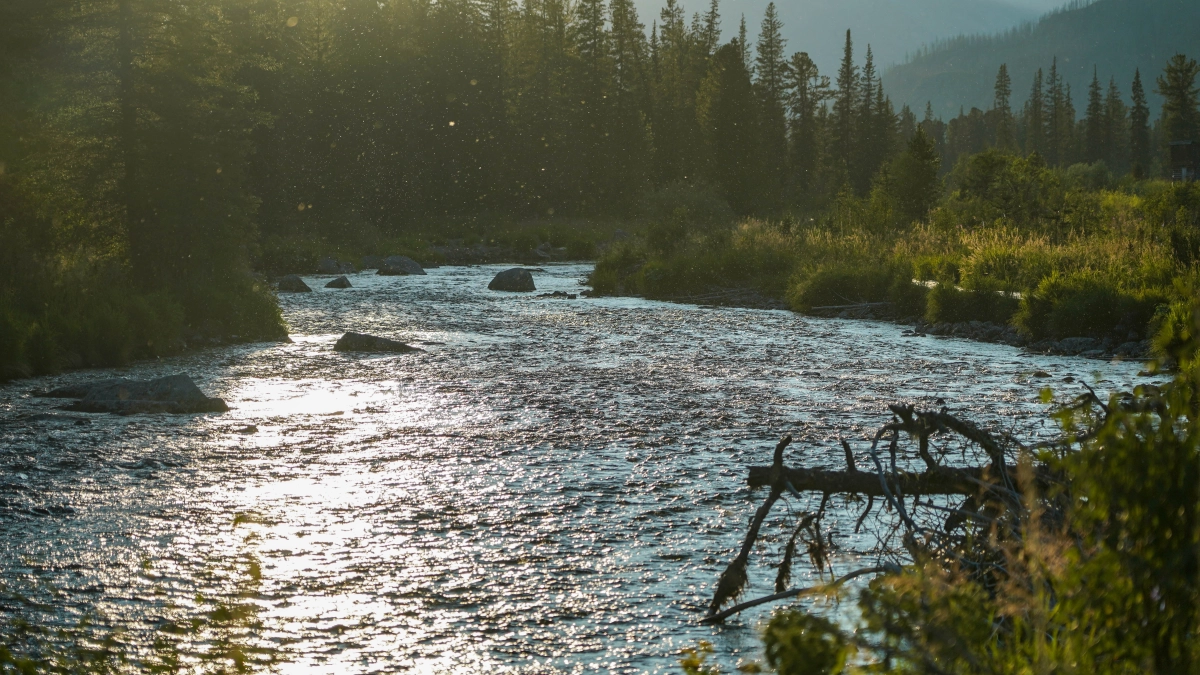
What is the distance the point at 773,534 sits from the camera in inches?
281

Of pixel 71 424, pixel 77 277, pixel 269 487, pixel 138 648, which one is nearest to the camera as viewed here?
pixel 138 648

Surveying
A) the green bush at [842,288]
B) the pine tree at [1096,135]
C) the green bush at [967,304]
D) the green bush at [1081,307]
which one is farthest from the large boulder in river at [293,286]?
the pine tree at [1096,135]

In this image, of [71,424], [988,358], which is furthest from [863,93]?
[71,424]

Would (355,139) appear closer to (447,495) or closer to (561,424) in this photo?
(561,424)

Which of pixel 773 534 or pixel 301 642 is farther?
pixel 773 534

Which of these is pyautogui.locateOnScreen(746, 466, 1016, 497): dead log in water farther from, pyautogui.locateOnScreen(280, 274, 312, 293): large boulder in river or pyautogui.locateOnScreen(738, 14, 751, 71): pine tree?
pyautogui.locateOnScreen(738, 14, 751, 71): pine tree

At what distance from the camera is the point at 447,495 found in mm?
8352

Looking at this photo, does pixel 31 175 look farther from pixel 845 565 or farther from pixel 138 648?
pixel 845 565

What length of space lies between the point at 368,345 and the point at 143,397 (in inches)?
215

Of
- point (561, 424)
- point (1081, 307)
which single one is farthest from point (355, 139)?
point (561, 424)

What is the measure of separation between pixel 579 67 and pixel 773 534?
72.0 metres

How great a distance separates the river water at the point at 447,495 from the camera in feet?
18.6

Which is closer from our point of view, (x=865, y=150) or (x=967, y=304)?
(x=967, y=304)

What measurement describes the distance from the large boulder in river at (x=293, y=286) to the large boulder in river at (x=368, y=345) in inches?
510
